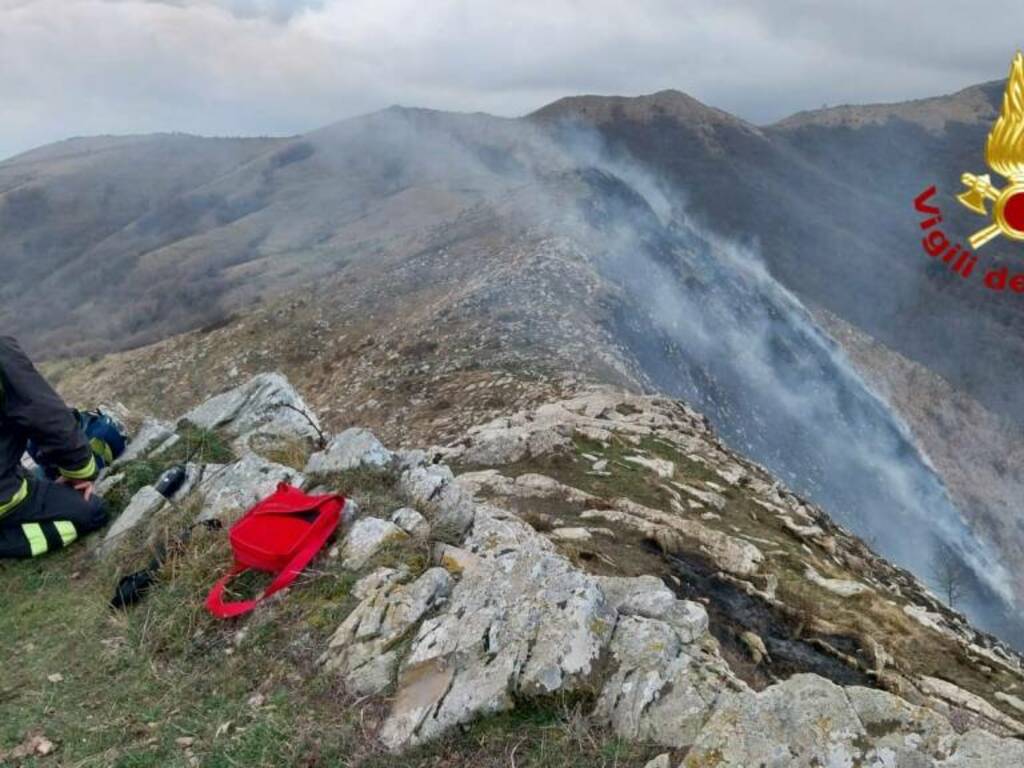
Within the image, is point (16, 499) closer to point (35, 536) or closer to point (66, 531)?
point (35, 536)

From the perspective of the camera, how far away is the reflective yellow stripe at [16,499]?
7531mm

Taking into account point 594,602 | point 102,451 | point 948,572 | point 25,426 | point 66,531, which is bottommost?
point 948,572

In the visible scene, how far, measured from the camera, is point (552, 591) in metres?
5.70

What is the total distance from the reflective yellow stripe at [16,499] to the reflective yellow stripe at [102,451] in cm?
178

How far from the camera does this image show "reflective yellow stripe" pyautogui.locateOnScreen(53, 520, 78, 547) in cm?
789

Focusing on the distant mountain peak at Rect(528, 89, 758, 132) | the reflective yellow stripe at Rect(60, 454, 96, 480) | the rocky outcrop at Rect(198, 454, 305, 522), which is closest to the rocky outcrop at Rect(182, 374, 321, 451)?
the rocky outcrop at Rect(198, 454, 305, 522)

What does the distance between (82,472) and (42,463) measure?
0.55 m

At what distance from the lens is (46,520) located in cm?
783

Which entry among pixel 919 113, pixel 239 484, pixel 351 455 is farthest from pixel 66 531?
pixel 919 113

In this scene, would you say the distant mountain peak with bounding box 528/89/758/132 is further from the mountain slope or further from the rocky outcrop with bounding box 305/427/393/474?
the rocky outcrop with bounding box 305/427/393/474

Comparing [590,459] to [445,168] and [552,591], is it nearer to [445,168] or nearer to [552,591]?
[552,591]

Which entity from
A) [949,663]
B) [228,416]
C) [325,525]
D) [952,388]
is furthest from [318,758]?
[952,388]

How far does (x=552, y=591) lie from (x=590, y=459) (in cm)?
838

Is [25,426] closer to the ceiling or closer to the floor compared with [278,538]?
closer to the ceiling
